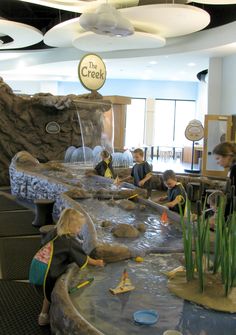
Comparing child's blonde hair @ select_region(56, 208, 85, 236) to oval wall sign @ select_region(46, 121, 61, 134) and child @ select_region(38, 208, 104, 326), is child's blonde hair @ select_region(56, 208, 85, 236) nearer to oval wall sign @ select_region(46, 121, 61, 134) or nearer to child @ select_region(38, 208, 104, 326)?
child @ select_region(38, 208, 104, 326)

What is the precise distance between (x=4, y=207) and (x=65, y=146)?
358 cm

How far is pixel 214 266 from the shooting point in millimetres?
2160

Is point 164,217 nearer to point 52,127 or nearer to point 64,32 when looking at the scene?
point 52,127

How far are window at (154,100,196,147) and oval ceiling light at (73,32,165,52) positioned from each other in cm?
954

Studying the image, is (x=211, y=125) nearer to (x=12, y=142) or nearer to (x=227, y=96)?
(x=227, y=96)

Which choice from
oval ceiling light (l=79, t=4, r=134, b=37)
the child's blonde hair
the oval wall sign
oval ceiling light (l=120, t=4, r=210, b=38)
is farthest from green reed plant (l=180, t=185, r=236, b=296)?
the oval wall sign

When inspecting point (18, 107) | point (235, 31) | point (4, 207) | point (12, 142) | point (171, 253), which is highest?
point (235, 31)

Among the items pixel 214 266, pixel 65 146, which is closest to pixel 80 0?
pixel 65 146

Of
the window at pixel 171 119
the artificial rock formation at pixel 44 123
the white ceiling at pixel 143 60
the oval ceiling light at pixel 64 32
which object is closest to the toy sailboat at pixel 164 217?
the artificial rock formation at pixel 44 123

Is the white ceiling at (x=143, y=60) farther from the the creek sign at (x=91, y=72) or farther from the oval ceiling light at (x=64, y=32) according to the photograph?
the the creek sign at (x=91, y=72)

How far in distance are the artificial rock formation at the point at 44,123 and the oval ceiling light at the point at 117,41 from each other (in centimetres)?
185

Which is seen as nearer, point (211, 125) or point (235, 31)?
point (235, 31)

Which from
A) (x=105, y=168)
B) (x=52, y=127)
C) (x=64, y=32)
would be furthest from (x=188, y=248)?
(x=64, y=32)

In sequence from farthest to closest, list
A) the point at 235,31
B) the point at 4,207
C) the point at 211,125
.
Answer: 1. the point at 211,125
2. the point at 235,31
3. the point at 4,207
